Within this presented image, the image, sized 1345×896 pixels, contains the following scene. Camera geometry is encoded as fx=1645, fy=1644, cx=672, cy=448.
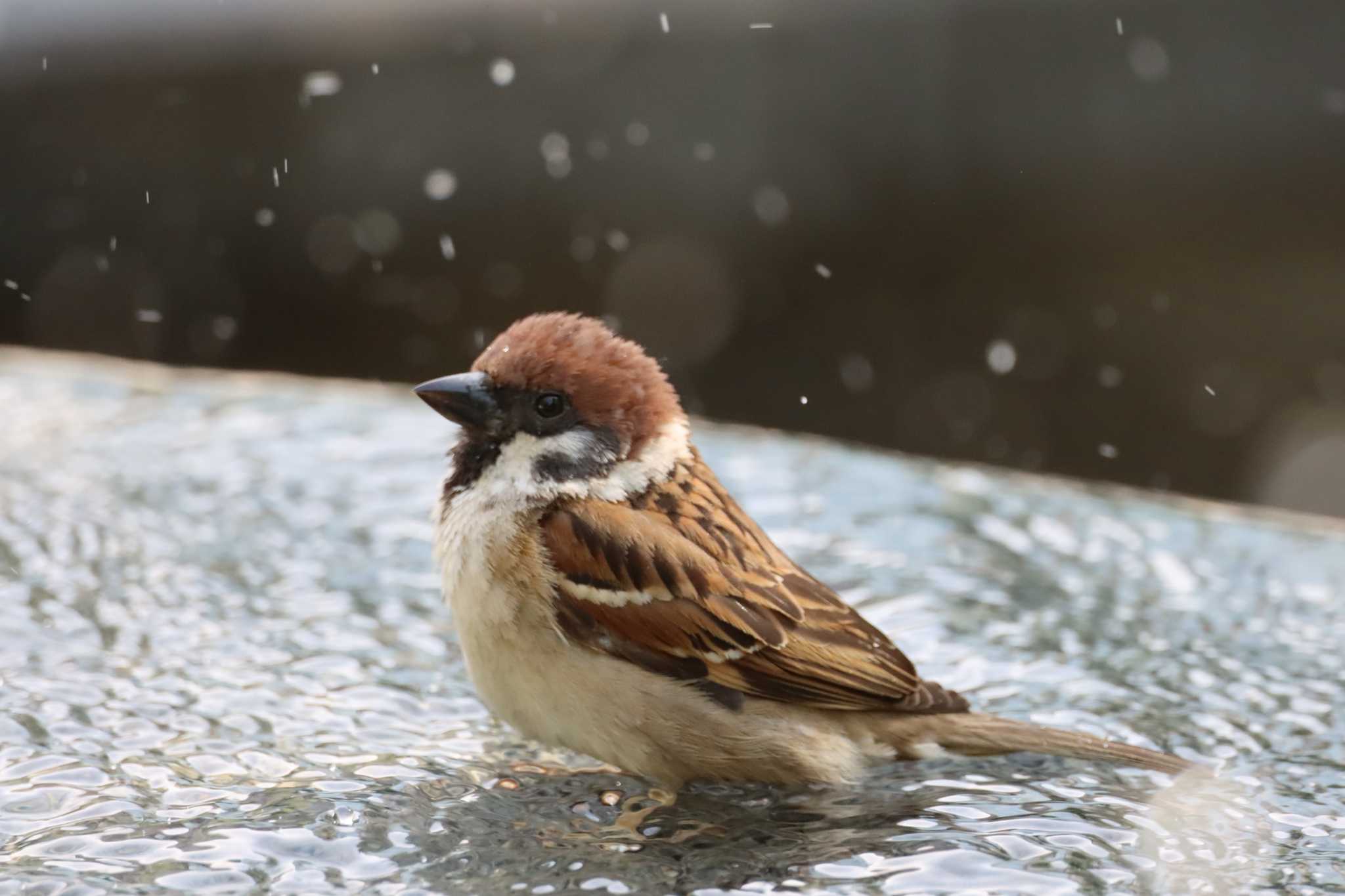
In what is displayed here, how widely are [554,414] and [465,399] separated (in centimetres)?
15

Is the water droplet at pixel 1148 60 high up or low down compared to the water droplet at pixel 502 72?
up

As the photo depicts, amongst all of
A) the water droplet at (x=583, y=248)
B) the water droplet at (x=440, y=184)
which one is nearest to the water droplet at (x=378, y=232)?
the water droplet at (x=440, y=184)

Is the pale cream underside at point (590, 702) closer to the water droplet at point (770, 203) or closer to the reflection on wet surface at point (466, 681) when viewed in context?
the reflection on wet surface at point (466, 681)

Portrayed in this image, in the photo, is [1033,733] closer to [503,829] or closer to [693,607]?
[693,607]

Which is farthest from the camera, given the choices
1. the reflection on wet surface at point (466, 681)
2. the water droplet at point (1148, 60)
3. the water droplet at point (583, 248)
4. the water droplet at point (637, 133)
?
the water droplet at point (583, 248)

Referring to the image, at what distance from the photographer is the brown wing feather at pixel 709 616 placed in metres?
2.60

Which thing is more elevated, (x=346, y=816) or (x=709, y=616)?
(x=709, y=616)

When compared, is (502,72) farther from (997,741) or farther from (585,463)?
(997,741)

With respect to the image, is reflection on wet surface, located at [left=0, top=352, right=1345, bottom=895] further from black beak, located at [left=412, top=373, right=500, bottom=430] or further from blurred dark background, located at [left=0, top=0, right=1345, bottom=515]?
blurred dark background, located at [left=0, top=0, right=1345, bottom=515]

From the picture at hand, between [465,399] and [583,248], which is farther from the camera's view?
[583,248]

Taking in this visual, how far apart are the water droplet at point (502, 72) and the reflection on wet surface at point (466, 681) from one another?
1.86m

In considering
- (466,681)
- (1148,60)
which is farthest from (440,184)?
(466,681)

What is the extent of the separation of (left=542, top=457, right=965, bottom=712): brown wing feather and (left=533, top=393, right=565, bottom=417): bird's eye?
17 centimetres

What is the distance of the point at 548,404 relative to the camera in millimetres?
2764
